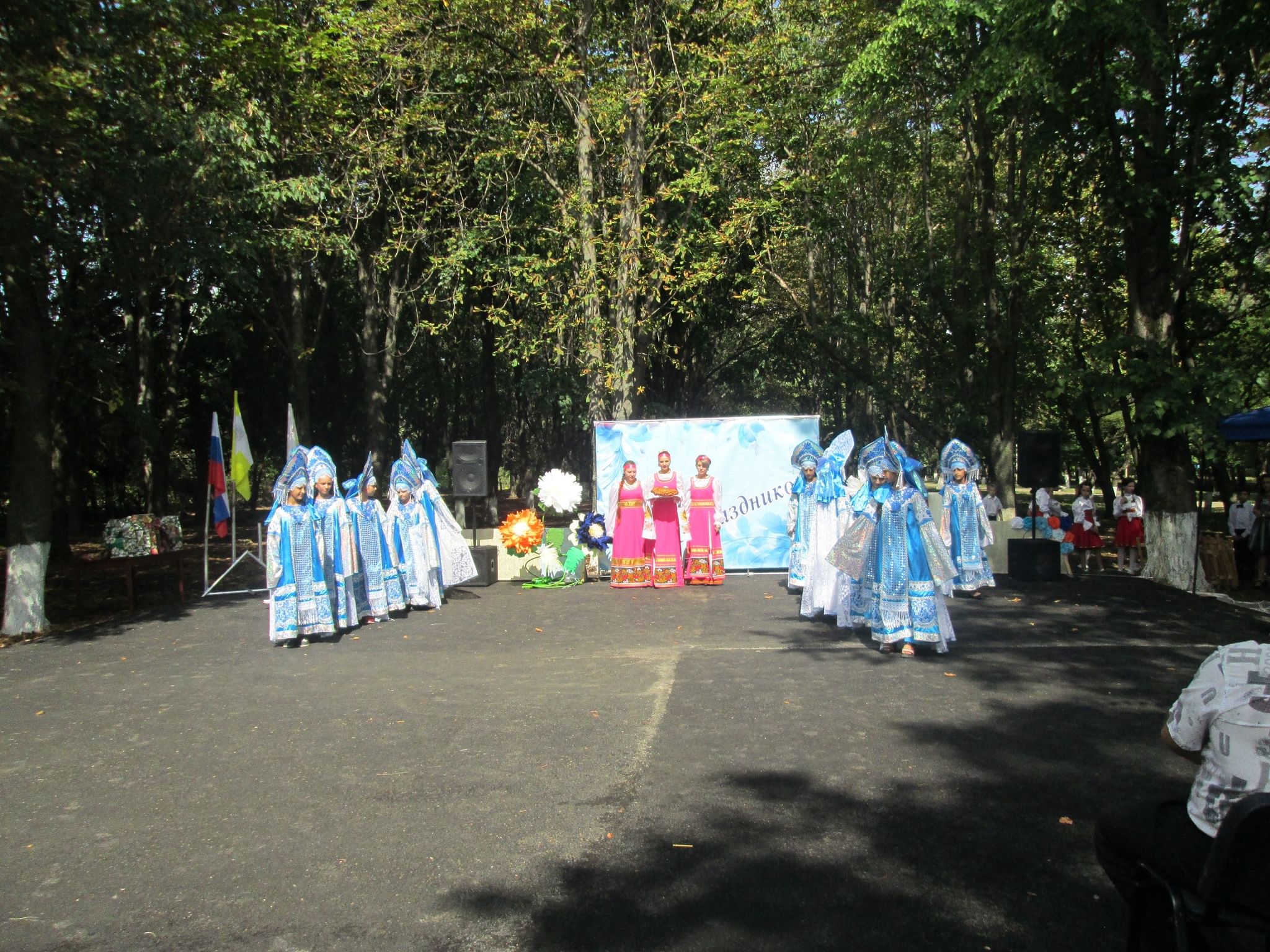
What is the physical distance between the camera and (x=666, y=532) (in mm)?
14547

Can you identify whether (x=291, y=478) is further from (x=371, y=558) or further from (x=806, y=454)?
(x=806, y=454)

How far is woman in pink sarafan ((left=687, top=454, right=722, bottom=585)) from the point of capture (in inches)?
569

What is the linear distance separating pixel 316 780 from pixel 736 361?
85.2ft

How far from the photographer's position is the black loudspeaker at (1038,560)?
1459cm

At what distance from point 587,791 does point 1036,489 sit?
1203 centimetres

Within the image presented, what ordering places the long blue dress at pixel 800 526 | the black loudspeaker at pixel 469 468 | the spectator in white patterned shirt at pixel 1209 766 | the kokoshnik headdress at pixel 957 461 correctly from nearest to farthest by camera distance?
1. the spectator in white patterned shirt at pixel 1209 766
2. the long blue dress at pixel 800 526
3. the kokoshnik headdress at pixel 957 461
4. the black loudspeaker at pixel 469 468

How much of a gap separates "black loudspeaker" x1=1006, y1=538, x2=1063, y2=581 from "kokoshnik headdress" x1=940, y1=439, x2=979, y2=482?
63.8 inches

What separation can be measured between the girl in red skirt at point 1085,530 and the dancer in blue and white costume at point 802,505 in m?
6.65

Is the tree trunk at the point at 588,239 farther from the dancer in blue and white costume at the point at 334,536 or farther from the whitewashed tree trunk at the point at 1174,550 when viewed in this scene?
the whitewashed tree trunk at the point at 1174,550

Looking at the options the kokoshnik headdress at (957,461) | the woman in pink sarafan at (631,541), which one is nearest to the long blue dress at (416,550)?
the woman in pink sarafan at (631,541)

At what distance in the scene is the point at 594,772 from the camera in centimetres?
582

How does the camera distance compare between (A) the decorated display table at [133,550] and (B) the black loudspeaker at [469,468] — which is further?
(B) the black loudspeaker at [469,468]

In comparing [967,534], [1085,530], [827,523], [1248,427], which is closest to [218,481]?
[827,523]

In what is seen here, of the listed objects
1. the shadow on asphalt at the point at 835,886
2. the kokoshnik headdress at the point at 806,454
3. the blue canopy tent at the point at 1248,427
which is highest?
the blue canopy tent at the point at 1248,427
